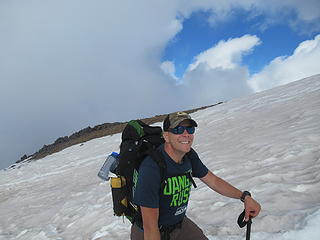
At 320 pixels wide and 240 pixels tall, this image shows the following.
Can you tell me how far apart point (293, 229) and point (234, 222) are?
4.05ft

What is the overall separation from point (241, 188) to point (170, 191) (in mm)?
4312

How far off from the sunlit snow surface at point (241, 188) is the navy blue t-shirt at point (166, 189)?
213cm

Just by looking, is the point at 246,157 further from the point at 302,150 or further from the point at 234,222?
the point at 234,222

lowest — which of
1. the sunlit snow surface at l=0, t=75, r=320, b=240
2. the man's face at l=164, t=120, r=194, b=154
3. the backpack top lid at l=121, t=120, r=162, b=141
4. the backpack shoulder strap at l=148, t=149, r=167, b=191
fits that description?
the sunlit snow surface at l=0, t=75, r=320, b=240

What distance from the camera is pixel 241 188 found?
22.7 feet

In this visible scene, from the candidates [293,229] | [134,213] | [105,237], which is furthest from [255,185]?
[134,213]

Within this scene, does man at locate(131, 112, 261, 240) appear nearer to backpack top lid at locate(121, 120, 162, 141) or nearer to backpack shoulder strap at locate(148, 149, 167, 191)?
backpack shoulder strap at locate(148, 149, 167, 191)

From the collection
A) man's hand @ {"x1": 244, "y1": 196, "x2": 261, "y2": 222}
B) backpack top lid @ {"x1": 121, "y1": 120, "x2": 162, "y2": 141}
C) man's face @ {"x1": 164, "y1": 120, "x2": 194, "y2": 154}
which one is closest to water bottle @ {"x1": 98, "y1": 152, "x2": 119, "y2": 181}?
backpack top lid @ {"x1": 121, "y1": 120, "x2": 162, "y2": 141}

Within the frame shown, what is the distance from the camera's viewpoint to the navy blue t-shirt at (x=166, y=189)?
2865 mm

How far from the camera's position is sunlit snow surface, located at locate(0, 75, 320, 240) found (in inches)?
205

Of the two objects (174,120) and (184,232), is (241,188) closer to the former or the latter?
(184,232)

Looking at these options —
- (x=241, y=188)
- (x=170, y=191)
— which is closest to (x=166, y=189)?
(x=170, y=191)

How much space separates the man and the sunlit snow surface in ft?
6.55

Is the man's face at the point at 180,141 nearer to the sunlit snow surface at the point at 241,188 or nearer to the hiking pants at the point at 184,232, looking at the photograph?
the hiking pants at the point at 184,232
